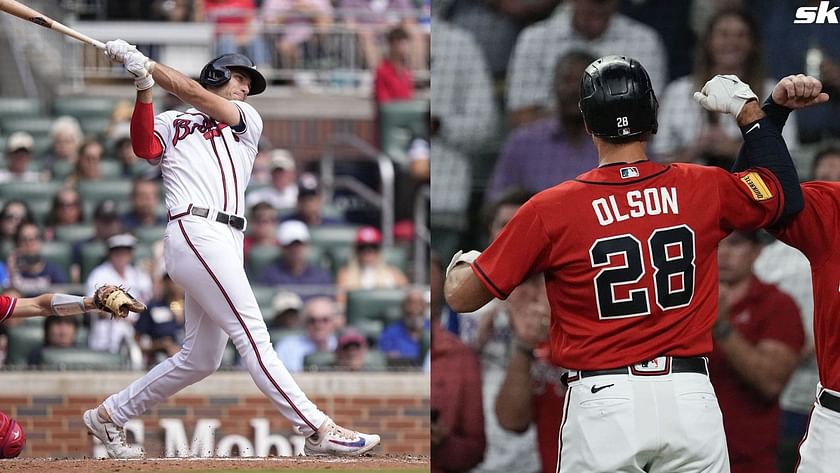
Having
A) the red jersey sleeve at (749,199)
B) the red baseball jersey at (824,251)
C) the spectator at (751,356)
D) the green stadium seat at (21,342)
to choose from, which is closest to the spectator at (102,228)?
the green stadium seat at (21,342)

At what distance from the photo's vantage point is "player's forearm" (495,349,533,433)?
242 inches

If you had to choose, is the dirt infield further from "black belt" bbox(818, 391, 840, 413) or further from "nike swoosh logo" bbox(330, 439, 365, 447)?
"black belt" bbox(818, 391, 840, 413)

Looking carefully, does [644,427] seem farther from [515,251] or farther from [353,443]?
[353,443]

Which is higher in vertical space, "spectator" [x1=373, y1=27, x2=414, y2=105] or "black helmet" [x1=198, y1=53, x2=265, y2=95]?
"spectator" [x1=373, y1=27, x2=414, y2=105]

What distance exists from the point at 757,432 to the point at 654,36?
2.06 metres

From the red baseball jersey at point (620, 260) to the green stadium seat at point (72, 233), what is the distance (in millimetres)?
6659

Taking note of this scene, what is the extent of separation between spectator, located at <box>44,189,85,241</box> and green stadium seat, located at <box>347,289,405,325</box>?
240cm

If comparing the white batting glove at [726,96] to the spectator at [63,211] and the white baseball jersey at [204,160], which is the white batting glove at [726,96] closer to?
the white baseball jersey at [204,160]

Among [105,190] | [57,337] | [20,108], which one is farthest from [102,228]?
[20,108]

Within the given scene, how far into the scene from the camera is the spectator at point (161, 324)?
7.65m

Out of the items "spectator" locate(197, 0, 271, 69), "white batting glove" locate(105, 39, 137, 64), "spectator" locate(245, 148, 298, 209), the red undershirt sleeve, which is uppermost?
"spectator" locate(197, 0, 271, 69)

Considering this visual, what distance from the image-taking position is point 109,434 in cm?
486

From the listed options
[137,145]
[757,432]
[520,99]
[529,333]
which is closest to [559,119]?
[520,99]

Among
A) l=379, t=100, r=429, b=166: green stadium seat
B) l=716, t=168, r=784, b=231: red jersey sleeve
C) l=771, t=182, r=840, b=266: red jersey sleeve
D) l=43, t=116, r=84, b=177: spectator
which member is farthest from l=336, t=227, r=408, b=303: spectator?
l=716, t=168, r=784, b=231: red jersey sleeve
